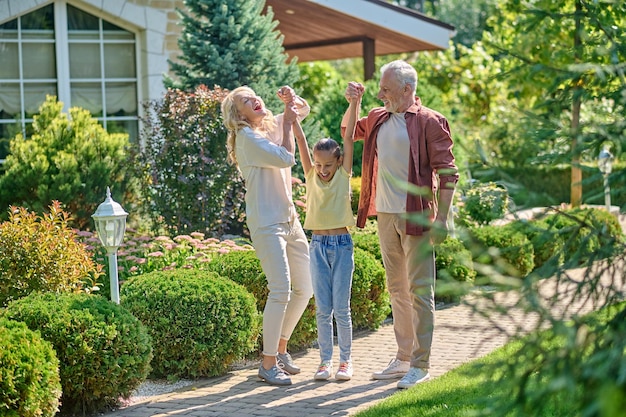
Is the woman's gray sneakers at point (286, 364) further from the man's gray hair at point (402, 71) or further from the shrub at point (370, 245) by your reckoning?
the shrub at point (370, 245)

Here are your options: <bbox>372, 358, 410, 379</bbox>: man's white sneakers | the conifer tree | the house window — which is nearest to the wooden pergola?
the conifer tree

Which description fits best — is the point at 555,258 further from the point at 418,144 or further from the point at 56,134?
the point at 56,134


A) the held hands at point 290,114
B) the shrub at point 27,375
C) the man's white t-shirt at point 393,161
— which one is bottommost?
the shrub at point 27,375

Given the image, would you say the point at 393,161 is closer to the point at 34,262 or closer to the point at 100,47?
the point at 34,262

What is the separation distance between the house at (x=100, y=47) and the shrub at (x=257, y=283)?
4.65 metres

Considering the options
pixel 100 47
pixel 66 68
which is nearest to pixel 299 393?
pixel 66 68

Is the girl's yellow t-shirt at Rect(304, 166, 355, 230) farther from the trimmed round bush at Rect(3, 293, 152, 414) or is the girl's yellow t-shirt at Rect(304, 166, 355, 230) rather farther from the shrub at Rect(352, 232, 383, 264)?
the shrub at Rect(352, 232, 383, 264)

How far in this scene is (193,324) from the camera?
6.11m

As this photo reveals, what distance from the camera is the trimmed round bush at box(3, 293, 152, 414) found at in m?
5.23

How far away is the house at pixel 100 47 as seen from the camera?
11.1m

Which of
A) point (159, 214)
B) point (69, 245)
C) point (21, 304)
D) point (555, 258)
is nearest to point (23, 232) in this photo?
point (69, 245)

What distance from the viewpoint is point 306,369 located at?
6.39 metres

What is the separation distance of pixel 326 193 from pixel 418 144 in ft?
2.29

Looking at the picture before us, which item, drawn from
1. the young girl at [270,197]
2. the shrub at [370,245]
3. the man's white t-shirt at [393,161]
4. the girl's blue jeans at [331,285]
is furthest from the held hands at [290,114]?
the shrub at [370,245]
